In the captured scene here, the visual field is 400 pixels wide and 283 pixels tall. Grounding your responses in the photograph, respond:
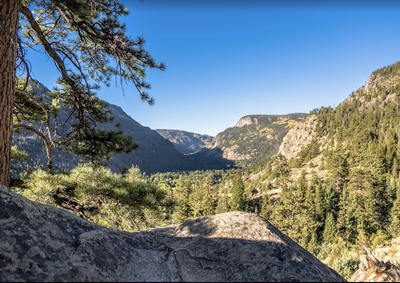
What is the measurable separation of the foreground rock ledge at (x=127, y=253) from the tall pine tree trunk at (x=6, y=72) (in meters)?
2.60

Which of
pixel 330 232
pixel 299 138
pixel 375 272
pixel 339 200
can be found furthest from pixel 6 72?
pixel 299 138

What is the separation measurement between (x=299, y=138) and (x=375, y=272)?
157 meters

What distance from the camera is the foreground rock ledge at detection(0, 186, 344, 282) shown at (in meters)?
1.59

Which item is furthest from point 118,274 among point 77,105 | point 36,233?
point 77,105

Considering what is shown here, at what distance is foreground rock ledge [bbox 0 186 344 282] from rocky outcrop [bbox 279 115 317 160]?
143m

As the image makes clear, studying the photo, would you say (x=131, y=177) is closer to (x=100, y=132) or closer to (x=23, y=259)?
(x=100, y=132)

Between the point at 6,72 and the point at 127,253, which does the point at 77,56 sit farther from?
the point at 127,253

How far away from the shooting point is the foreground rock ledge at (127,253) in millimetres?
1595

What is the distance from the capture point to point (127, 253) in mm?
2053

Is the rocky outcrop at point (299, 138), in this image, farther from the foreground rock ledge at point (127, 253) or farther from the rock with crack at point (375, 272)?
the foreground rock ledge at point (127, 253)

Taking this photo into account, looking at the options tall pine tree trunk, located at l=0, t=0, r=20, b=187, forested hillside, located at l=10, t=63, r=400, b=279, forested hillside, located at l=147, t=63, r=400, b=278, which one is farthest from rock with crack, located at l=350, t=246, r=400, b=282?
tall pine tree trunk, located at l=0, t=0, r=20, b=187

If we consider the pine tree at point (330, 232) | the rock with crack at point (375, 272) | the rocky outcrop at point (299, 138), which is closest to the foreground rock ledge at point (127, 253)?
the rock with crack at point (375, 272)

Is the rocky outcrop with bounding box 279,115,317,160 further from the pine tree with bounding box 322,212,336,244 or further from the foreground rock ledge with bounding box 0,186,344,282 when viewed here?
the foreground rock ledge with bounding box 0,186,344,282

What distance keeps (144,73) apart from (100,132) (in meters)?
2.25
